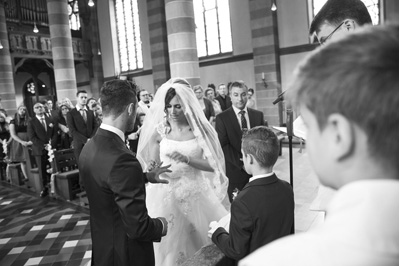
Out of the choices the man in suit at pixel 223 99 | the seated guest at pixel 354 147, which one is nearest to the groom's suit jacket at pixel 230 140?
the seated guest at pixel 354 147

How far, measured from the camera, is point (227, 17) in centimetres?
1342

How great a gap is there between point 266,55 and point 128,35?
321 inches

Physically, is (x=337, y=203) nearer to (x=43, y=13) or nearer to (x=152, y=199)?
(x=152, y=199)

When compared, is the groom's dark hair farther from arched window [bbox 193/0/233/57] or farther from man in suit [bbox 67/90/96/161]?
arched window [bbox 193/0/233/57]

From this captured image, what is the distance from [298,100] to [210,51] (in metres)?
13.9

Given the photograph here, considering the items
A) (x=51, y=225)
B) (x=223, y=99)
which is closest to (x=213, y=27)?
(x=223, y=99)

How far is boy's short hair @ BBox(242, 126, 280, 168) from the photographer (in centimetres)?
171

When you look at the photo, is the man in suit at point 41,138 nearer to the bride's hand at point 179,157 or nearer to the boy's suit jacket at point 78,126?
the boy's suit jacket at point 78,126

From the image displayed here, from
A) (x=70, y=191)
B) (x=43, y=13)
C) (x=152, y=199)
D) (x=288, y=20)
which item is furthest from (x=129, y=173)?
(x=43, y=13)

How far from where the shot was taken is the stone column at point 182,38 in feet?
25.6

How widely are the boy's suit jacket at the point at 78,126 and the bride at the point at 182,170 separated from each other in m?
3.35

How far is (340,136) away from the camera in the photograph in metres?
0.48

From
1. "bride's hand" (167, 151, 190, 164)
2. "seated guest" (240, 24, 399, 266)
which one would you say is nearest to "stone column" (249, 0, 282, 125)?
"bride's hand" (167, 151, 190, 164)

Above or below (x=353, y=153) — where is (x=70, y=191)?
below
